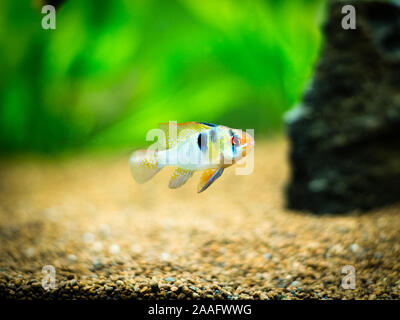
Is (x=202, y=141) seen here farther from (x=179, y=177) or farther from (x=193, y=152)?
(x=179, y=177)

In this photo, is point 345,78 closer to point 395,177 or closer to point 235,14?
point 395,177

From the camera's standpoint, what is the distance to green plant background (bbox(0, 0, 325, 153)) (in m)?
4.30

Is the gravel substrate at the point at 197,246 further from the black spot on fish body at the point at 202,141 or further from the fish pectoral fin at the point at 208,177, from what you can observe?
the black spot on fish body at the point at 202,141

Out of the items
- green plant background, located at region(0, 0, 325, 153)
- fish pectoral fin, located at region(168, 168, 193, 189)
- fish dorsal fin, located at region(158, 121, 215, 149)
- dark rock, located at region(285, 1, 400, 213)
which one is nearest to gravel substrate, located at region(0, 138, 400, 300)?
dark rock, located at region(285, 1, 400, 213)

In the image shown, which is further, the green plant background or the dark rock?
the green plant background

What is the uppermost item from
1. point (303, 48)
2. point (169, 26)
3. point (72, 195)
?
point (169, 26)

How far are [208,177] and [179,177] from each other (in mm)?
137

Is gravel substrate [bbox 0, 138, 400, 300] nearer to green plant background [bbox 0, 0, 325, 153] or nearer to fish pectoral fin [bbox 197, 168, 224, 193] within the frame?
fish pectoral fin [bbox 197, 168, 224, 193]

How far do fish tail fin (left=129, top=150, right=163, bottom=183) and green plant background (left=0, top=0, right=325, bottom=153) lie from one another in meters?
2.72

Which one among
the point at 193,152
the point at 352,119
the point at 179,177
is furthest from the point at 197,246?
the point at 352,119

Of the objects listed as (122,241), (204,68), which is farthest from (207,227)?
(204,68)

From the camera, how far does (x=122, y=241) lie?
2570mm

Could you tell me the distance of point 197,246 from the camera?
2.38 meters

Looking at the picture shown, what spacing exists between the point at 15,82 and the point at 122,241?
526cm
